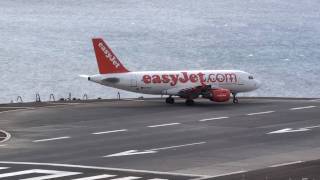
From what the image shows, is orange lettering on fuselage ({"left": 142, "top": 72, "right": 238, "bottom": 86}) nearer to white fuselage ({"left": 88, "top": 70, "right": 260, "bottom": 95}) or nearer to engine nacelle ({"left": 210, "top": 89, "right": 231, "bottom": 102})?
white fuselage ({"left": 88, "top": 70, "right": 260, "bottom": 95})

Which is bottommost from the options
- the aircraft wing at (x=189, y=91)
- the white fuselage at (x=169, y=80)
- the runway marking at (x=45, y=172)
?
the runway marking at (x=45, y=172)

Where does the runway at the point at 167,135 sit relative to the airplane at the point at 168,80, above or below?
below

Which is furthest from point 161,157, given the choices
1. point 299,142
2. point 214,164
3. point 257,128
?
point 257,128

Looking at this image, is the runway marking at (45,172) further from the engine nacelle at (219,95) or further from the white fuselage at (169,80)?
the engine nacelle at (219,95)

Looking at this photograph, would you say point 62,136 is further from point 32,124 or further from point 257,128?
point 257,128

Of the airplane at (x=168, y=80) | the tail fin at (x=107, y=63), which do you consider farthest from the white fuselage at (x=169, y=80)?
the tail fin at (x=107, y=63)

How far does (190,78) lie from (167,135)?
79.5 ft

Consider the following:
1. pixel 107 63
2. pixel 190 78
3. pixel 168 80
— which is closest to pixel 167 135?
pixel 107 63

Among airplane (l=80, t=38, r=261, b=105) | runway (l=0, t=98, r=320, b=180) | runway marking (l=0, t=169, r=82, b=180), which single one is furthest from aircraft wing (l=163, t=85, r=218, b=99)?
runway marking (l=0, t=169, r=82, b=180)

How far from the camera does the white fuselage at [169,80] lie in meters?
78.5

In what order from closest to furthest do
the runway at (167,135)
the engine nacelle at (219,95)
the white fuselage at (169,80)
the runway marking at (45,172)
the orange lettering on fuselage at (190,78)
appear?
the runway marking at (45,172)
the runway at (167,135)
the engine nacelle at (219,95)
the white fuselage at (169,80)
the orange lettering on fuselage at (190,78)

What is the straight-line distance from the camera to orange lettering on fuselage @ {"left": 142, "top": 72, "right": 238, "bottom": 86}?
79.4m

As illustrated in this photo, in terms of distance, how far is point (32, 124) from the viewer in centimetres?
6384

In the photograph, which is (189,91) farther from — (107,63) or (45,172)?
(45,172)
